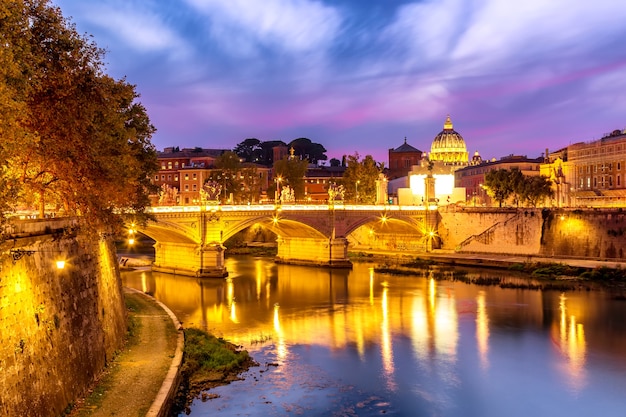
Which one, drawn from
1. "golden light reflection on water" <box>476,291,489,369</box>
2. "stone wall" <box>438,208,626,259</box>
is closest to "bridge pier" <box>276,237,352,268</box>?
"stone wall" <box>438,208,626,259</box>

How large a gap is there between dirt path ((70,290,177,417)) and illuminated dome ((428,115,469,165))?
11355 centimetres

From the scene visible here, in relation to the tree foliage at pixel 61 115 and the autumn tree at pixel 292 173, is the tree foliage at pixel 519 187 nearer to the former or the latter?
the autumn tree at pixel 292 173

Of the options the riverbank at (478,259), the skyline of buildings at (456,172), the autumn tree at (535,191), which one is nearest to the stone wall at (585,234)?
the riverbank at (478,259)

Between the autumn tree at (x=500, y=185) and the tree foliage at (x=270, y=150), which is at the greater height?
the tree foliage at (x=270, y=150)

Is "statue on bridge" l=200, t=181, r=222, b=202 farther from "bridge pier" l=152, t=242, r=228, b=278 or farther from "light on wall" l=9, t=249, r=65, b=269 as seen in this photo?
"light on wall" l=9, t=249, r=65, b=269

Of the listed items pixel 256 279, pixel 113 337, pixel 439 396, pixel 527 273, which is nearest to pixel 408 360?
pixel 439 396

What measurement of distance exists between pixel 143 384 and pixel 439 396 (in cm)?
963

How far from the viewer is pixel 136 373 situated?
18422 millimetres

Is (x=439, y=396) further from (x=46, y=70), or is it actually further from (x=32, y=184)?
(x=46, y=70)

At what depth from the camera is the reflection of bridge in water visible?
47.2 metres

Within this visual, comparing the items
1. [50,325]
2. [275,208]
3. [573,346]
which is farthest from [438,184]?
[50,325]

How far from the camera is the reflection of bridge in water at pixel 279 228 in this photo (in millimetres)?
47188

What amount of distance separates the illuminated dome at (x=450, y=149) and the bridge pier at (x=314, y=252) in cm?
8001

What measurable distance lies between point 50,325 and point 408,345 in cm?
1719
